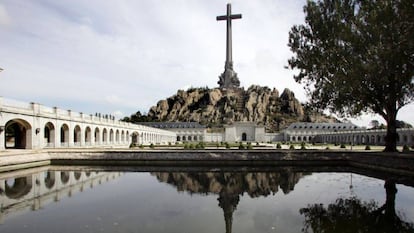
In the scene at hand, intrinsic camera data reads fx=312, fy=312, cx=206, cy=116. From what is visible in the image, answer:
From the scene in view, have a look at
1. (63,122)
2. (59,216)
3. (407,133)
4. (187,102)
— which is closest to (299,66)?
(59,216)

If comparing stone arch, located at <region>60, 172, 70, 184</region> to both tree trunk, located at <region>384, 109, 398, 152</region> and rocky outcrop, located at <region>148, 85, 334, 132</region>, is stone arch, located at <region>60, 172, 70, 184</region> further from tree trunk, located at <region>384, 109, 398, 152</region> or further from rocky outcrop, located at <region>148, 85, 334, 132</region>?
rocky outcrop, located at <region>148, 85, 334, 132</region>

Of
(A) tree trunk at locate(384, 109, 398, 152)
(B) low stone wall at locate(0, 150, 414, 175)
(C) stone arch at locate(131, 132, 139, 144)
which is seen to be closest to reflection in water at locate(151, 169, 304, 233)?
(B) low stone wall at locate(0, 150, 414, 175)

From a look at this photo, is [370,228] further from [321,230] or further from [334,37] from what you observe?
[334,37]

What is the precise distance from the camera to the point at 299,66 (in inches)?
1153

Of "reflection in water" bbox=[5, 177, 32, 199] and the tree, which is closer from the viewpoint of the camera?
"reflection in water" bbox=[5, 177, 32, 199]

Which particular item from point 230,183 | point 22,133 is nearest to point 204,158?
point 230,183

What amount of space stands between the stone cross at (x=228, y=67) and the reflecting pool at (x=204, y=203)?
3466 inches

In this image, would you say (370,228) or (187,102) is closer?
(370,228)

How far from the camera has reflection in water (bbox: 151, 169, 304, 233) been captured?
13.8 m

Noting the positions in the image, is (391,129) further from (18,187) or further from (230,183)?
(18,187)

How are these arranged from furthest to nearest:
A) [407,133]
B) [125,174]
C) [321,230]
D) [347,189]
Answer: [407,133]
[125,174]
[347,189]
[321,230]

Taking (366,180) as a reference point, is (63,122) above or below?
above

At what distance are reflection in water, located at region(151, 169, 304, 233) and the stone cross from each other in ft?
283

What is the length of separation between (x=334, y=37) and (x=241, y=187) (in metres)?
16.6
